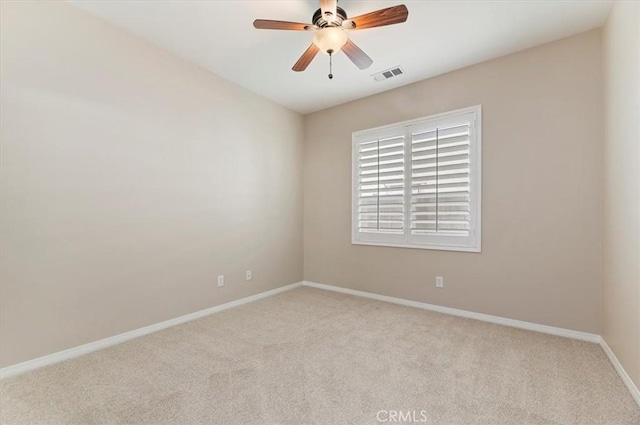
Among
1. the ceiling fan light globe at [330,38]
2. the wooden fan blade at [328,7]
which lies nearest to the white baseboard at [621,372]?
the ceiling fan light globe at [330,38]

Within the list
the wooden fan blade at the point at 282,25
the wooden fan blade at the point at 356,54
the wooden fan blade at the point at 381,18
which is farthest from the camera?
the wooden fan blade at the point at 356,54

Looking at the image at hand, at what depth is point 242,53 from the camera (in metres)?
3.03

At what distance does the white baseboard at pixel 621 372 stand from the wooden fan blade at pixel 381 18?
9.17 ft

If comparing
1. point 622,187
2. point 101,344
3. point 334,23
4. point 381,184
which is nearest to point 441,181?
point 381,184

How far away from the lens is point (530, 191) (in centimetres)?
289

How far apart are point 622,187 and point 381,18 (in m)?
2.12

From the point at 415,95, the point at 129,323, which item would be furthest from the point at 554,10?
the point at 129,323

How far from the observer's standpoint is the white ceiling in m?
2.36

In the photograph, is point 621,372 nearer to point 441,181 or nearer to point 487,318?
point 487,318

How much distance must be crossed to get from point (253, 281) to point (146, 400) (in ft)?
7.15

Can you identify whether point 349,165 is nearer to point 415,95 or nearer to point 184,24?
point 415,95

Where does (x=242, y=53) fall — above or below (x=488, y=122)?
above

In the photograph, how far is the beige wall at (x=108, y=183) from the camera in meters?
2.16

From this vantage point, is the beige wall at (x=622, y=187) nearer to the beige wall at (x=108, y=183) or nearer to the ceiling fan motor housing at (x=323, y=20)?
the ceiling fan motor housing at (x=323, y=20)
